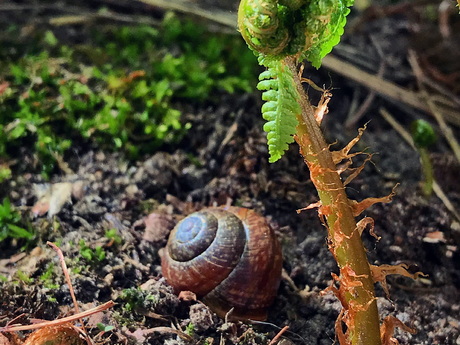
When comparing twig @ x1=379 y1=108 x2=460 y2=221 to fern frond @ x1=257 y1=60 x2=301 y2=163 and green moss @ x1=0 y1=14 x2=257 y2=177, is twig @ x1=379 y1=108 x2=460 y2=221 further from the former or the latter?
fern frond @ x1=257 y1=60 x2=301 y2=163

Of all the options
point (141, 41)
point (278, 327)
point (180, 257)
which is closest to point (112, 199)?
point (180, 257)

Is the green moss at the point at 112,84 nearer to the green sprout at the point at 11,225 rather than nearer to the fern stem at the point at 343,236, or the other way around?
the green sprout at the point at 11,225

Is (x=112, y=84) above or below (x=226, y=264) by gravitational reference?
above

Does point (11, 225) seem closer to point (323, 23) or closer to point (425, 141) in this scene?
point (323, 23)

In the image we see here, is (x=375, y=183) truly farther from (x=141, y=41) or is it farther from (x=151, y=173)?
(x=141, y=41)

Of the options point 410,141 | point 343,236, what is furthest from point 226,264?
point 410,141

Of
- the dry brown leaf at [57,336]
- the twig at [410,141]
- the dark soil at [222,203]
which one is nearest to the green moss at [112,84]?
the dark soil at [222,203]

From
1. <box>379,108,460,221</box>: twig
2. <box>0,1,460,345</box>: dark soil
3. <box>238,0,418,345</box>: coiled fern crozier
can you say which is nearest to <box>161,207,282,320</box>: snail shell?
<box>0,1,460,345</box>: dark soil
